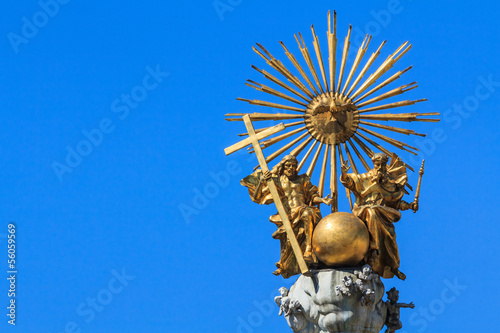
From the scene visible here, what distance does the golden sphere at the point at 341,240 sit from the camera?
22969mm

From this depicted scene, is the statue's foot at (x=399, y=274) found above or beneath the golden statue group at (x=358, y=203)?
beneath

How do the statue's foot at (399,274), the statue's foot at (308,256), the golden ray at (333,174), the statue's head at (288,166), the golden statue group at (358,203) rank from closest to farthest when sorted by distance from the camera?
the statue's foot at (308,256) → the golden statue group at (358,203) → the statue's foot at (399,274) → the statue's head at (288,166) → the golden ray at (333,174)

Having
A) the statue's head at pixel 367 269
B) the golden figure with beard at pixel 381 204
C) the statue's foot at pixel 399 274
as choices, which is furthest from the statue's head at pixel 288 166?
the statue's foot at pixel 399 274

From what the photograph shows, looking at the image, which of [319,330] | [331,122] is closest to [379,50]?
[331,122]

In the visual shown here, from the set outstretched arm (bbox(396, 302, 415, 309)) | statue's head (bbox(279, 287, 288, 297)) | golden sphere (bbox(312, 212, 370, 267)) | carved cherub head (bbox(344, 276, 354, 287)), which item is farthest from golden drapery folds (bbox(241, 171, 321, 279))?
outstretched arm (bbox(396, 302, 415, 309))

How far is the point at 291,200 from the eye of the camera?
23.9 meters

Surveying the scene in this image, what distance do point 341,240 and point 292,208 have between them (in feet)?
4.39

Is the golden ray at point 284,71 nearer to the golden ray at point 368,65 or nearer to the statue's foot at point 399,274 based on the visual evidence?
the golden ray at point 368,65

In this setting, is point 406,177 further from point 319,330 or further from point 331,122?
point 319,330

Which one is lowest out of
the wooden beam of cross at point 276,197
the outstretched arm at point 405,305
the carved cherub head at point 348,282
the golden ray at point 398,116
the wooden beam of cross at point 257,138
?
the carved cherub head at point 348,282

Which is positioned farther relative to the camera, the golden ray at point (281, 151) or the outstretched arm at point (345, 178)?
the golden ray at point (281, 151)

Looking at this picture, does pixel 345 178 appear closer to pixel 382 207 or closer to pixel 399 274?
pixel 382 207

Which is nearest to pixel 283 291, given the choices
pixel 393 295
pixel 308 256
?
pixel 308 256

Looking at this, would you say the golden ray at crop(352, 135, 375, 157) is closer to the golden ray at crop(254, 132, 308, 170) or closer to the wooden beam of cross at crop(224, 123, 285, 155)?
the golden ray at crop(254, 132, 308, 170)
